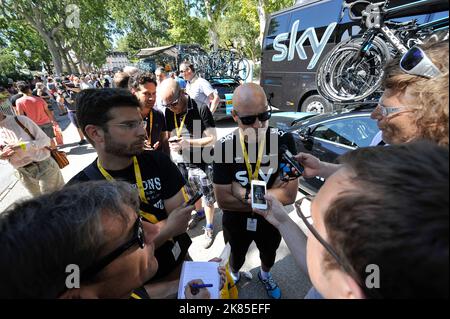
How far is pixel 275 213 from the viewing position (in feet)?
4.86

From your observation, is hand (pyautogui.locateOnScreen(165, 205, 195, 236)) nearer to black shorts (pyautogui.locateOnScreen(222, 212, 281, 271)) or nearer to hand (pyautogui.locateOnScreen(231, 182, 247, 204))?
hand (pyautogui.locateOnScreen(231, 182, 247, 204))

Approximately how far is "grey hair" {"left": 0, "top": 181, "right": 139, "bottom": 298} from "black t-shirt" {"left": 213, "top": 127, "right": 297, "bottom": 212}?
110cm

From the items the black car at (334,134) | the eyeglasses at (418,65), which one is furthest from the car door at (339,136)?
the eyeglasses at (418,65)

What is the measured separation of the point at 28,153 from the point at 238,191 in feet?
9.10

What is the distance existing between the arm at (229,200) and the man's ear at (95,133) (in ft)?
3.11

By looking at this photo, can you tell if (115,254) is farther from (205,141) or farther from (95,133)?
(205,141)

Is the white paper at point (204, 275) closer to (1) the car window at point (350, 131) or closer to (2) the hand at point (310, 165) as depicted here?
(2) the hand at point (310, 165)

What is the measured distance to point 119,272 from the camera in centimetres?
90

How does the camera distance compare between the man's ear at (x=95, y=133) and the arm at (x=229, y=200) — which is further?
the arm at (x=229, y=200)

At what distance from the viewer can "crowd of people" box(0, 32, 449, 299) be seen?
512 mm

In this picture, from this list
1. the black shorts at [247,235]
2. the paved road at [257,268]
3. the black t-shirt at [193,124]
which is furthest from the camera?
the black t-shirt at [193,124]

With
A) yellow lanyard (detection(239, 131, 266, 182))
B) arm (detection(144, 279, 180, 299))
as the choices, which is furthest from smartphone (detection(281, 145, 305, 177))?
arm (detection(144, 279, 180, 299))

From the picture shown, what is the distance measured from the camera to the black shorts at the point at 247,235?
2.10 metres

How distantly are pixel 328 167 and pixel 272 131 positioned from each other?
21.2 inches
